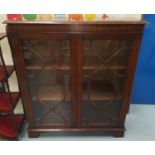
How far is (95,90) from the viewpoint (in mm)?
1500

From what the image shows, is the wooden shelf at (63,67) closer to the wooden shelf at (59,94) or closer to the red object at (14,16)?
the wooden shelf at (59,94)

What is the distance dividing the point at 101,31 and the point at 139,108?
45.5 inches

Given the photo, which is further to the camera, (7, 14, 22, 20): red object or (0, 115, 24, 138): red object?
(0, 115, 24, 138): red object

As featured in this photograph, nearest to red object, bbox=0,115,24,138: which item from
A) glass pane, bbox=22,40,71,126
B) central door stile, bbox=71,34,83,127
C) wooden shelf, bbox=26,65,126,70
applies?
glass pane, bbox=22,40,71,126

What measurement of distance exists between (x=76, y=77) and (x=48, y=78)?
0.73 ft

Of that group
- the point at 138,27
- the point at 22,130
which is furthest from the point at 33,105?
the point at 138,27

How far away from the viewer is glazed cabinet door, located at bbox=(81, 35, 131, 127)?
126cm

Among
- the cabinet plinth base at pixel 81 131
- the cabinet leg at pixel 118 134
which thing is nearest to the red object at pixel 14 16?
the cabinet plinth base at pixel 81 131

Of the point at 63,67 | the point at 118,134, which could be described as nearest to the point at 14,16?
the point at 63,67

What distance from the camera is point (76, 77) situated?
1.35 meters

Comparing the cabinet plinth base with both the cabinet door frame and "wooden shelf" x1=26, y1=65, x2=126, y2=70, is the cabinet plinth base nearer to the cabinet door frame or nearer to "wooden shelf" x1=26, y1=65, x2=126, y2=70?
the cabinet door frame

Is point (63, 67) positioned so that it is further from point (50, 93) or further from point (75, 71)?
point (50, 93)

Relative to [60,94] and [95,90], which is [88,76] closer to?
[95,90]

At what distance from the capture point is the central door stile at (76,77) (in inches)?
48.1
